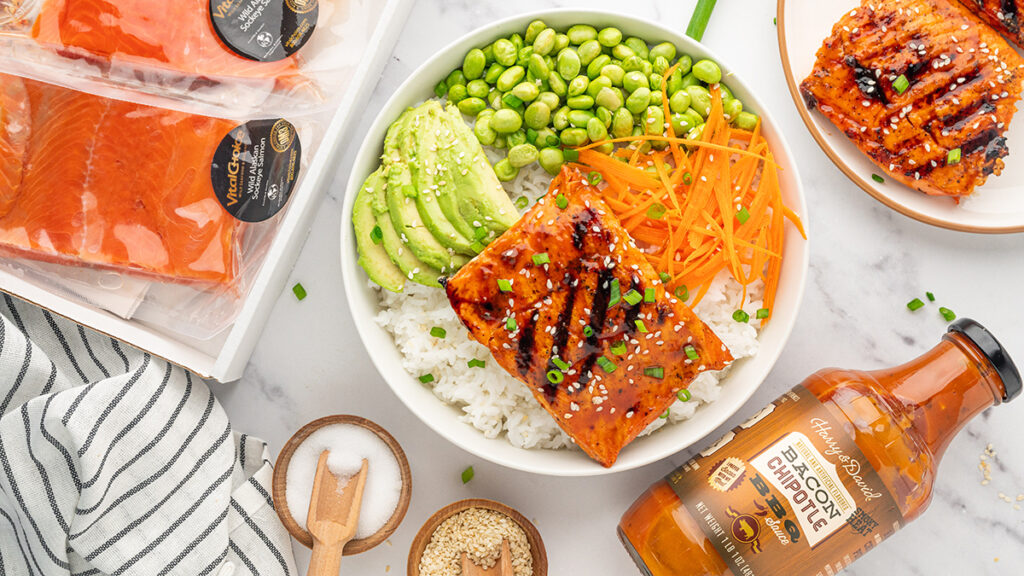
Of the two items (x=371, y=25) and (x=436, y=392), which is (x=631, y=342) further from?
(x=371, y=25)

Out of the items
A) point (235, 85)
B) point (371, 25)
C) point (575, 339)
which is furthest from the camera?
point (371, 25)

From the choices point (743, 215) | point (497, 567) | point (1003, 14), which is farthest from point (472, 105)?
point (1003, 14)

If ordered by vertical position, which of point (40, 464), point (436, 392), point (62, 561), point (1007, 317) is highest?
point (1007, 317)

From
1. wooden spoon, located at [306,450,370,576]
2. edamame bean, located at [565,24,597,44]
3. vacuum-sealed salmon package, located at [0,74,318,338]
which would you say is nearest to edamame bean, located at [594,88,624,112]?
edamame bean, located at [565,24,597,44]

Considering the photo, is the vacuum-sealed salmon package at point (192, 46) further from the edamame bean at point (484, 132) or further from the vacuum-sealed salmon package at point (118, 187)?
the edamame bean at point (484, 132)

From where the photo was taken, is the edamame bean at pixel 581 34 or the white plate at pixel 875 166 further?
the white plate at pixel 875 166

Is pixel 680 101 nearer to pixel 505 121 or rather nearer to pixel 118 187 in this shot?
pixel 505 121

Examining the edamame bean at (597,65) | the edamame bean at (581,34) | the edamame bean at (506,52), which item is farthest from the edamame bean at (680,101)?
the edamame bean at (506,52)

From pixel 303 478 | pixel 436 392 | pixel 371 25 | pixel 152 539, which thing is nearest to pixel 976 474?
pixel 436 392
